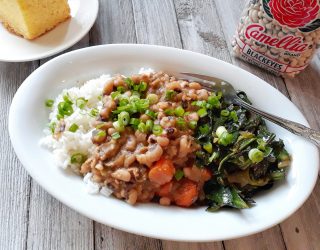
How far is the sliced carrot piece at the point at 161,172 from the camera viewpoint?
66.4 inches

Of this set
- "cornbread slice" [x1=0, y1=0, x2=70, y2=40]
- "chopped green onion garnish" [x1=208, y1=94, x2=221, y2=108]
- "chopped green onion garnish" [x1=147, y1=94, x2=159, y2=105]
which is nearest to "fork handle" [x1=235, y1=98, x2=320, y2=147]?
"chopped green onion garnish" [x1=208, y1=94, x2=221, y2=108]

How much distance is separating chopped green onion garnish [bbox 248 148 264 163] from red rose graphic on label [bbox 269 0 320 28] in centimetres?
98

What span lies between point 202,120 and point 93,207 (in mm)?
723

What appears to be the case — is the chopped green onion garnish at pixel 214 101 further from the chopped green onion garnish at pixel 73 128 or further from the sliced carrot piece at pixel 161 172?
A: the chopped green onion garnish at pixel 73 128

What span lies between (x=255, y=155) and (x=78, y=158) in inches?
32.9

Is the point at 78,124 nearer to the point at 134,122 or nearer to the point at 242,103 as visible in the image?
the point at 134,122

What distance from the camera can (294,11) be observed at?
7.38 feet

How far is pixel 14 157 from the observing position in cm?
205

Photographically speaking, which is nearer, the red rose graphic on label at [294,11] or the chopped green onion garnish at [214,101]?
the chopped green onion garnish at [214,101]

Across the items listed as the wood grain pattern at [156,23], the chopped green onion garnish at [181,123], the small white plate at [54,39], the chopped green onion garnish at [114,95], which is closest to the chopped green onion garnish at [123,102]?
the chopped green onion garnish at [114,95]

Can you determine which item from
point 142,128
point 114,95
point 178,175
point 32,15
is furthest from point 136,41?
point 178,175

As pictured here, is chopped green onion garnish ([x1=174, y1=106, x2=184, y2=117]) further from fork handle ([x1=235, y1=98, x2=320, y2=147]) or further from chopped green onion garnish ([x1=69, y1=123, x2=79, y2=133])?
chopped green onion garnish ([x1=69, y1=123, x2=79, y2=133])

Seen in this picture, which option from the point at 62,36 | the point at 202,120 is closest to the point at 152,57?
the point at 202,120

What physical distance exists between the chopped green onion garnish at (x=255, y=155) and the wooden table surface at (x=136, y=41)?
41 centimetres
